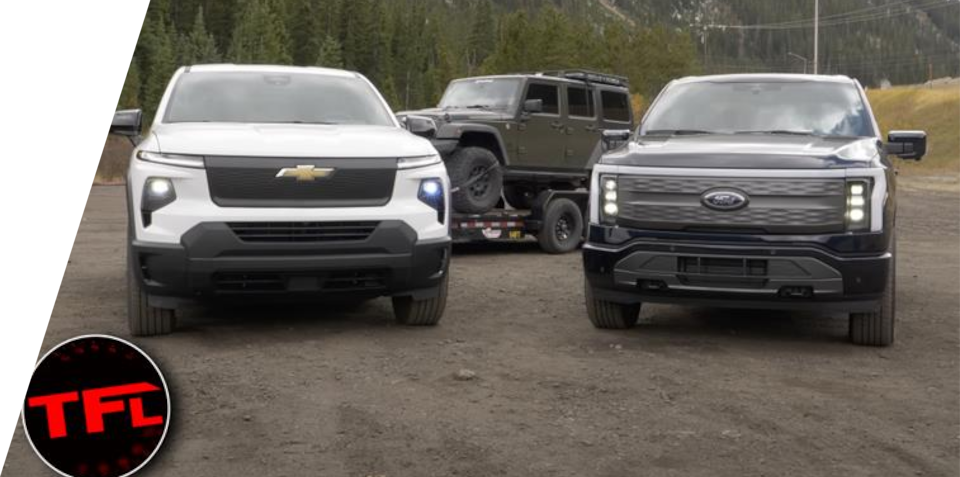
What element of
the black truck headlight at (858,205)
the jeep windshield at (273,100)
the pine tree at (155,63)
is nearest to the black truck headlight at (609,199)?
the black truck headlight at (858,205)

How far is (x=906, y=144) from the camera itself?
26.8 feet

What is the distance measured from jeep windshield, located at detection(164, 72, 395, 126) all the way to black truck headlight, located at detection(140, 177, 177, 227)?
4.01 feet

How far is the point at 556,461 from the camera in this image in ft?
14.6

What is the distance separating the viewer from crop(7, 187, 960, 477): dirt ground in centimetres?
445

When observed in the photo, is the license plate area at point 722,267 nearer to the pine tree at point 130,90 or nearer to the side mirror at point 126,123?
the side mirror at point 126,123

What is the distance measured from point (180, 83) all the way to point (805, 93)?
5088 millimetres

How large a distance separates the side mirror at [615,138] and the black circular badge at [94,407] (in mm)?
6010

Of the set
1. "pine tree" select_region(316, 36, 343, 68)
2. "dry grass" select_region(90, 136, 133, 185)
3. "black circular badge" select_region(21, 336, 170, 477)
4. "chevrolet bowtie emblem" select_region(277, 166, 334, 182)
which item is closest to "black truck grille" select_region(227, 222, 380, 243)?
"chevrolet bowtie emblem" select_region(277, 166, 334, 182)

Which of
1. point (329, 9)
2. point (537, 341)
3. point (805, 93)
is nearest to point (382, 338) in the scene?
point (537, 341)

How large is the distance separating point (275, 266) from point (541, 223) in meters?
7.34

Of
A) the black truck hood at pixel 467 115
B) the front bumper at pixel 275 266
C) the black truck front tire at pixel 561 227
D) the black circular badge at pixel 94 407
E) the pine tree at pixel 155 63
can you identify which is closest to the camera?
the black circular badge at pixel 94 407

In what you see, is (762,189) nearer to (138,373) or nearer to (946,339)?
(946,339)

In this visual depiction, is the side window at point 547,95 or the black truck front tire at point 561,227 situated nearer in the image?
the side window at point 547,95

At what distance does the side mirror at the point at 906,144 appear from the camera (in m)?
8.09
